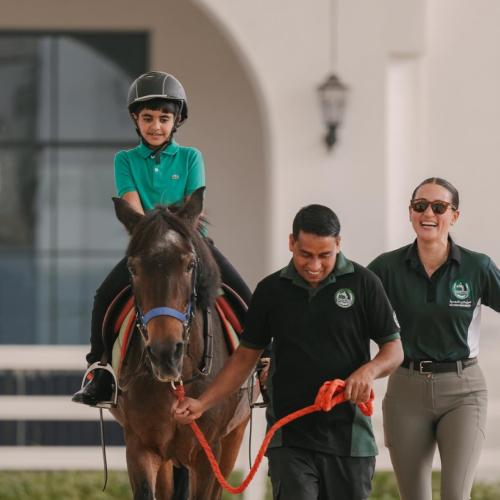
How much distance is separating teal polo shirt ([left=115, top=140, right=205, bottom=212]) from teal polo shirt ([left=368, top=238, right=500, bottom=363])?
1030mm

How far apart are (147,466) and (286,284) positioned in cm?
114

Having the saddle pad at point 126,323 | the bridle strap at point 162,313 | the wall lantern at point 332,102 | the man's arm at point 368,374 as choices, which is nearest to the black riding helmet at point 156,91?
the saddle pad at point 126,323

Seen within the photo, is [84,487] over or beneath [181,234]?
beneath

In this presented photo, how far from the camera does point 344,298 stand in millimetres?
3715

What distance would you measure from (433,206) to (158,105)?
1373 mm

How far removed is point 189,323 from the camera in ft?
13.0

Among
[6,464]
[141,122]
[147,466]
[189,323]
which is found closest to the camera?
[189,323]

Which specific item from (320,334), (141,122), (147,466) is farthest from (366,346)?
(141,122)

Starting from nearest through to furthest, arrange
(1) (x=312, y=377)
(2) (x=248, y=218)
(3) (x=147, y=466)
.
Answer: (1) (x=312, y=377) → (3) (x=147, y=466) → (2) (x=248, y=218)

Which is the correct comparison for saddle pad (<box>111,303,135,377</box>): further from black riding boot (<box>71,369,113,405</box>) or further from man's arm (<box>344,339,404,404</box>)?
man's arm (<box>344,339,404,404</box>)

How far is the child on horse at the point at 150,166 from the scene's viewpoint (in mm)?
4668

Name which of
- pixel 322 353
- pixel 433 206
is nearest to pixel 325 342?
pixel 322 353

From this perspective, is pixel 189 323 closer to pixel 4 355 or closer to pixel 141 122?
pixel 141 122

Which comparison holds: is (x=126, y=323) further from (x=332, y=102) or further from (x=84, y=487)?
(x=332, y=102)
